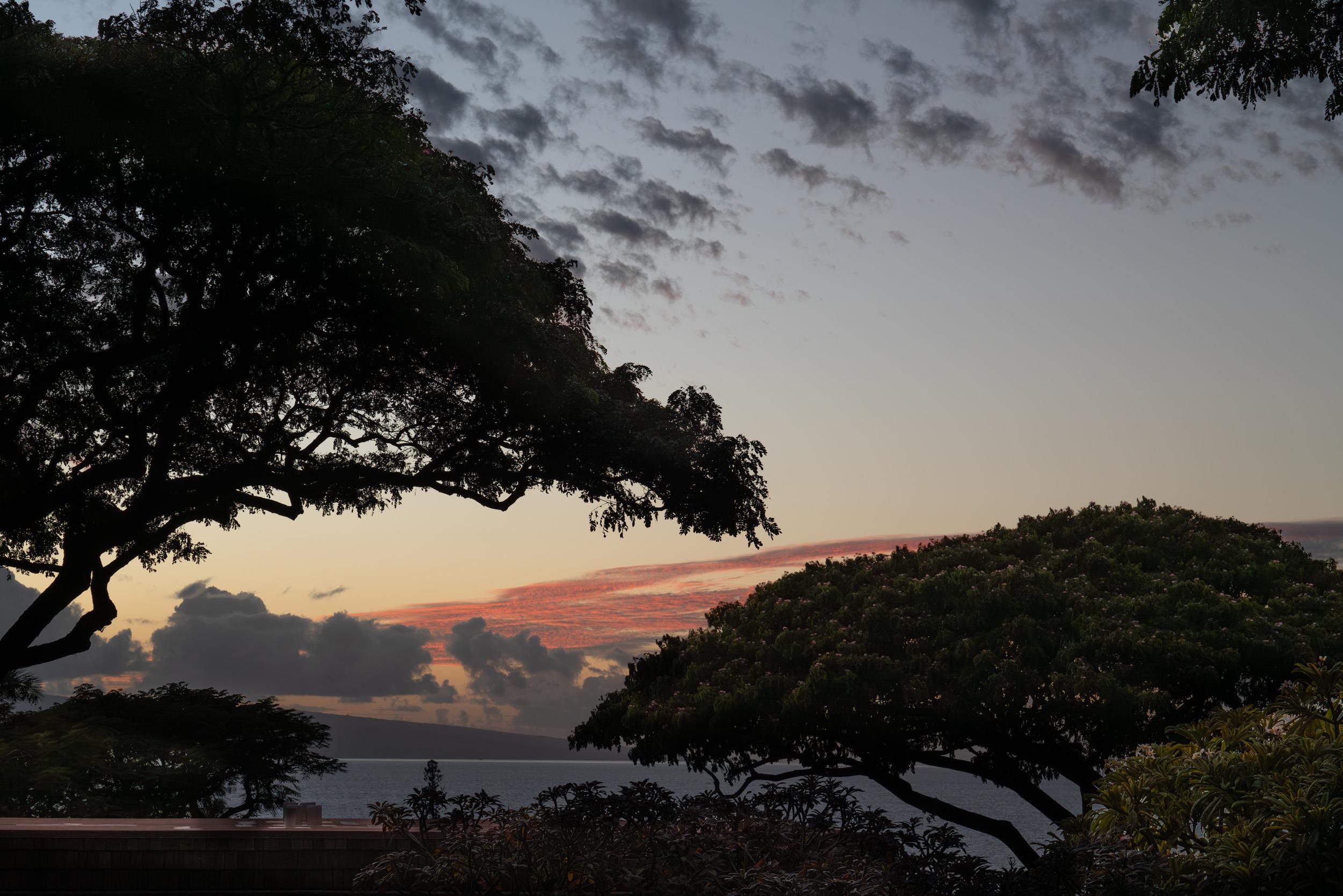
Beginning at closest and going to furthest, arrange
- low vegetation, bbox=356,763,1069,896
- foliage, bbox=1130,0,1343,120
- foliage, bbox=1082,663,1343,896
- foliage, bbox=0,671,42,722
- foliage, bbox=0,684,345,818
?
foliage, bbox=1082,663,1343,896 → low vegetation, bbox=356,763,1069,896 → foliage, bbox=1130,0,1343,120 → foliage, bbox=0,684,345,818 → foliage, bbox=0,671,42,722

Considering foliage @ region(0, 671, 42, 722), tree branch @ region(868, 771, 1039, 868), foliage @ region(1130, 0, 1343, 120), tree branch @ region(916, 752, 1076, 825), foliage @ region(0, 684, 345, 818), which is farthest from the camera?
foliage @ region(0, 671, 42, 722)

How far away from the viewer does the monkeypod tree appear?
1386 cm

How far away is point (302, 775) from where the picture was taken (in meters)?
21.8

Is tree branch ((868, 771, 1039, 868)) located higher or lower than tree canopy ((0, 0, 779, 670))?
lower

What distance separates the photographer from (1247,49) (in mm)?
13930

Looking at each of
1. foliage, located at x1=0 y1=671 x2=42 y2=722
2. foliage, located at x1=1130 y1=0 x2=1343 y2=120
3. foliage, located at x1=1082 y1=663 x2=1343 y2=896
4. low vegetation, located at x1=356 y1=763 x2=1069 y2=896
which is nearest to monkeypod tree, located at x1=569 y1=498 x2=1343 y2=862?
low vegetation, located at x1=356 y1=763 x2=1069 y2=896

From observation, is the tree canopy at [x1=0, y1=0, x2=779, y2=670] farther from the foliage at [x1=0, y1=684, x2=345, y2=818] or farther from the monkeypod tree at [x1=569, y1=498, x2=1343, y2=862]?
the monkeypod tree at [x1=569, y1=498, x2=1343, y2=862]

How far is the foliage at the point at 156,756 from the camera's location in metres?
18.8

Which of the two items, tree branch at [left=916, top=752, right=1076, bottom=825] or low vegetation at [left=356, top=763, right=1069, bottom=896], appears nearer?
low vegetation at [left=356, top=763, right=1069, bottom=896]

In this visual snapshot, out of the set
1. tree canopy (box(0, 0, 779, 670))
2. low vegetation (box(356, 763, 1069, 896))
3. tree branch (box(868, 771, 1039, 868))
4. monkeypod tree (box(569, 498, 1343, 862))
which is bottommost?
tree branch (box(868, 771, 1039, 868))

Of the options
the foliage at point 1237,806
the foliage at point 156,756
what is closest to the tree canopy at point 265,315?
the foliage at point 156,756

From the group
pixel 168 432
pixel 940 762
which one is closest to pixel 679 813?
pixel 940 762

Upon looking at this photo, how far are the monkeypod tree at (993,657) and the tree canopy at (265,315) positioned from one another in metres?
3.57

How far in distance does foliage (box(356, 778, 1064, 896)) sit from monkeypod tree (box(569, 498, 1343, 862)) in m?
2.43
